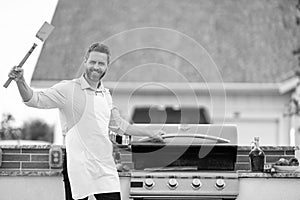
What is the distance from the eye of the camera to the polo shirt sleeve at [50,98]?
4090mm

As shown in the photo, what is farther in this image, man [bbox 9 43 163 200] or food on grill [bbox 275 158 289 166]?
food on grill [bbox 275 158 289 166]

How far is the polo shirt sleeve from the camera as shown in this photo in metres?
4.09

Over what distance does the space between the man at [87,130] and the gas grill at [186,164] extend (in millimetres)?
853

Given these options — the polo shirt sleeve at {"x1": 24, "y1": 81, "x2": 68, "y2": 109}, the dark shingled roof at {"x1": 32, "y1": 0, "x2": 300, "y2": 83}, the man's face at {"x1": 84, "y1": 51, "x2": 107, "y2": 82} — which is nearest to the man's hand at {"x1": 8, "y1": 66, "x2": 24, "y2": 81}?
the polo shirt sleeve at {"x1": 24, "y1": 81, "x2": 68, "y2": 109}

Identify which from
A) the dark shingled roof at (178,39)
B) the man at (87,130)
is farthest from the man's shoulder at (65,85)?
the dark shingled roof at (178,39)

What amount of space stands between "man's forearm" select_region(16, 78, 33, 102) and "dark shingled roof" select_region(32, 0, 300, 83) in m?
7.79

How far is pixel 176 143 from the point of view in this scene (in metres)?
5.21

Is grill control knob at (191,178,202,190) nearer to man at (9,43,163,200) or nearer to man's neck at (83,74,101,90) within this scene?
man at (9,43,163,200)

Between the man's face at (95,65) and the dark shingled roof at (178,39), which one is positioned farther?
the dark shingled roof at (178,39)

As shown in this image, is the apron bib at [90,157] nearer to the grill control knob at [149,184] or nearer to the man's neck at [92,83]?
the man's neck at [92,83]

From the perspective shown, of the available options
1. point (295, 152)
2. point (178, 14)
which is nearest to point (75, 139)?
point (295, 152)

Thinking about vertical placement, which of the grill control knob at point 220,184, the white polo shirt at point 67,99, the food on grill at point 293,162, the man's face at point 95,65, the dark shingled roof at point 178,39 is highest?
the dark shingled roof at point 178,39

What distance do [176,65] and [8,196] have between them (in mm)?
7767

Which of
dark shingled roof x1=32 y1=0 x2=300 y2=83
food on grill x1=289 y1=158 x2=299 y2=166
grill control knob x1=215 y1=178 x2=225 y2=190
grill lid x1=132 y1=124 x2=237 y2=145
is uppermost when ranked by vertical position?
dark shingled roof x1=32 y1=0 x2=300 y2=83
